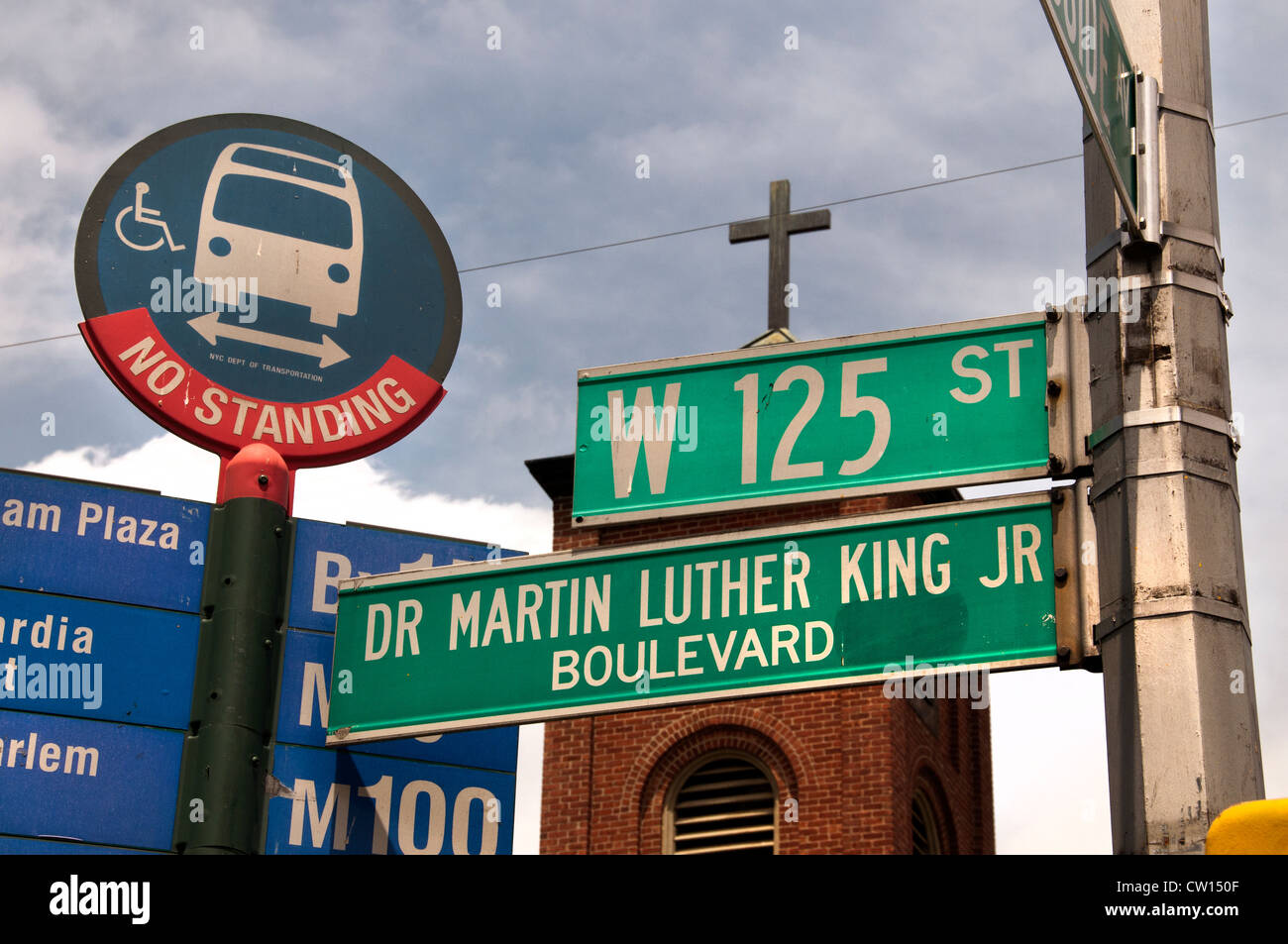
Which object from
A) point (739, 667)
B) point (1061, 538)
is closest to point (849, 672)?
point (739, 667)

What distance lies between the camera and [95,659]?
6637mm

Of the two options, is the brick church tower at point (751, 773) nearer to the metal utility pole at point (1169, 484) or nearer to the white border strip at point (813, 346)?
the white border strip at point (813, 346)

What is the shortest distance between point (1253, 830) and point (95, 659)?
4396 mm

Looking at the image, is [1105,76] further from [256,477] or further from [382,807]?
[382,807]

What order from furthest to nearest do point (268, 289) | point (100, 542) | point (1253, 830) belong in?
point (268, 289)
point (100, 542)
point (1253, 830)

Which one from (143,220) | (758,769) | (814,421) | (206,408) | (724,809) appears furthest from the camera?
(724,809)

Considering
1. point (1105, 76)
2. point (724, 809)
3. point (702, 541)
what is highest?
point (724, 809)

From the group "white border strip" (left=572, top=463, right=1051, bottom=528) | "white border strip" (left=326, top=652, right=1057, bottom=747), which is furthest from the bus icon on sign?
"white border strip" (left=326, top=652, right=1057, bottom=747)

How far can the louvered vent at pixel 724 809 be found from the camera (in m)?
22.9

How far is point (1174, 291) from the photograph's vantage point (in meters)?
5.12

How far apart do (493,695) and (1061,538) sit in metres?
2.17

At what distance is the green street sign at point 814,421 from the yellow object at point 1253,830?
77.4 inches

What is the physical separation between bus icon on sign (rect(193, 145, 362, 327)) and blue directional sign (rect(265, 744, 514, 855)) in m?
1.90

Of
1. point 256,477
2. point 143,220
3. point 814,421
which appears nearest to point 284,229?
point 143,220
